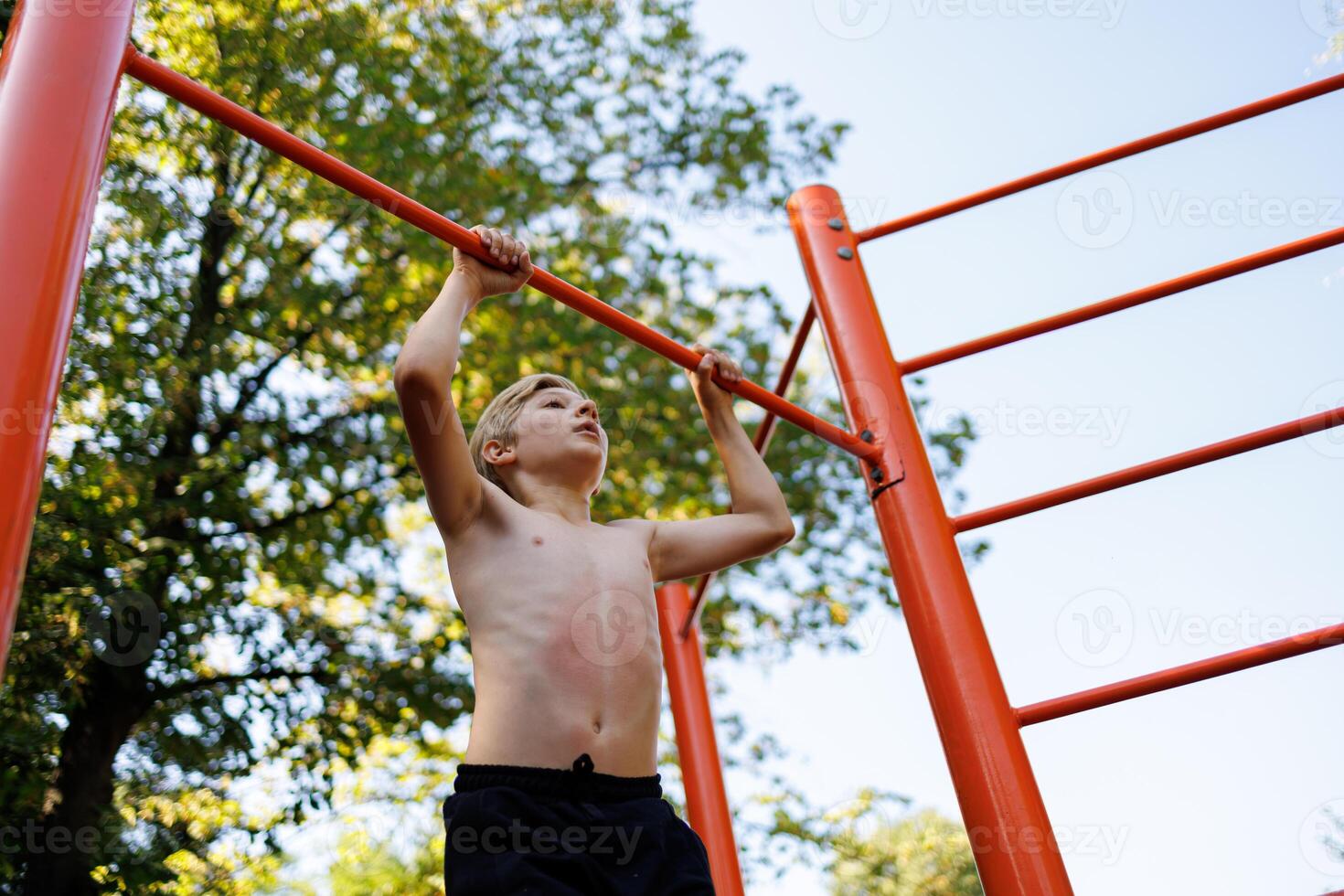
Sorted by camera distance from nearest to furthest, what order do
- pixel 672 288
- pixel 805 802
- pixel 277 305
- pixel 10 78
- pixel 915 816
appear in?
pixel 10 78
pixel 277 305
pixel 672 288
pixel 805 802
pixel 915 816

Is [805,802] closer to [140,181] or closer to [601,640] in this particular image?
[140,181]

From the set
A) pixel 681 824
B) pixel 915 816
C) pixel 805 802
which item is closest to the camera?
pixel 681 824

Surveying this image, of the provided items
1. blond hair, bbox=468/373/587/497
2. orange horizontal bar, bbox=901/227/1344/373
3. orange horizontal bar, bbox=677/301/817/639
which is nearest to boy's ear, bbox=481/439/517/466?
blond hair, bbox=468/373/587/497

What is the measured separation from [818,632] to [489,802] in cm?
542

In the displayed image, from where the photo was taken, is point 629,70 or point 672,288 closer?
point 672,288

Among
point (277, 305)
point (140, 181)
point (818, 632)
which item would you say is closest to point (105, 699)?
point (277, 305)

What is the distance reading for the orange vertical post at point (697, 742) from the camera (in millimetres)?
2104

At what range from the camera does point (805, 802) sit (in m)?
6.89

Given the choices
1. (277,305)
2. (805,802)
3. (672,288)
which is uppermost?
(672,288)

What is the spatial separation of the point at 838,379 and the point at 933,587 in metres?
0.46

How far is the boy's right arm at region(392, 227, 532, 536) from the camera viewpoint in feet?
4.53

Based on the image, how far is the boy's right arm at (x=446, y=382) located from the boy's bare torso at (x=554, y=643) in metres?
0.06

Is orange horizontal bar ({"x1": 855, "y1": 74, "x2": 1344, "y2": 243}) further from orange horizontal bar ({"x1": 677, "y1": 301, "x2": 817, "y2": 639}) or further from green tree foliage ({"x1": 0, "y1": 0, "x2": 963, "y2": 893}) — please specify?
green tree foliage ({"x1": 0, "y1": 0, "x2": 963, "y2": 893})

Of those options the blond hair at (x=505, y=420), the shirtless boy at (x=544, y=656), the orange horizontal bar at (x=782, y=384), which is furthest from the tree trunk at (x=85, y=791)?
the shirtless boy at (x=544, y=656)
